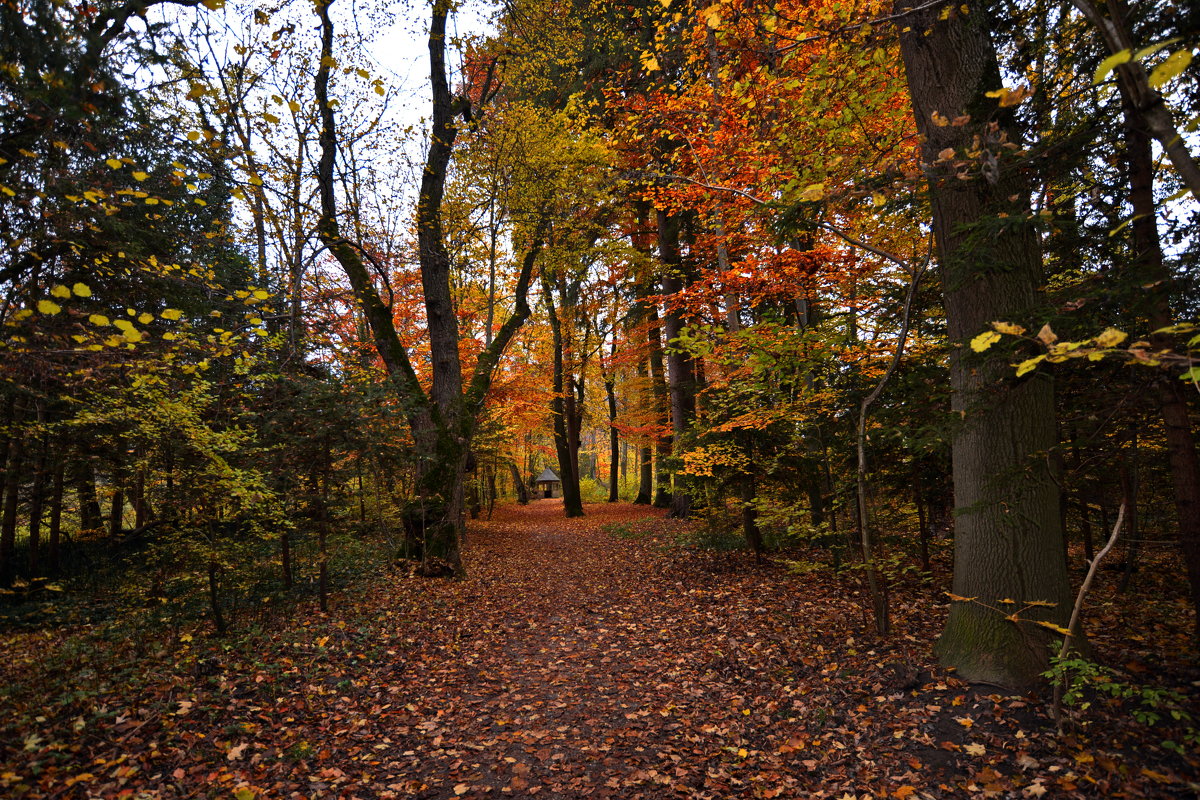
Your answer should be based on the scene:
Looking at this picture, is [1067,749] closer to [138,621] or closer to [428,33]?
[138,621]

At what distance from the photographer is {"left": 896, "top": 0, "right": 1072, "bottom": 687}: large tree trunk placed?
3.81 m

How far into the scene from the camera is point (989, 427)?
400cm

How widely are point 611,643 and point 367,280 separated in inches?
281

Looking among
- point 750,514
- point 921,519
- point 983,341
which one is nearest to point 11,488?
point 750,514

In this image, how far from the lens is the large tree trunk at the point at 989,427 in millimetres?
3807

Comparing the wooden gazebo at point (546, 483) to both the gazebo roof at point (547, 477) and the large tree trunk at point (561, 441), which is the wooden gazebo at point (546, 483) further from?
the large tree trunk at point (561, 441)

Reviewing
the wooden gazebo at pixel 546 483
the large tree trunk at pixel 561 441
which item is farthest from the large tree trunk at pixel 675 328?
the wooden gazebo at pixel 546 483

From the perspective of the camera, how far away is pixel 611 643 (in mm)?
6215

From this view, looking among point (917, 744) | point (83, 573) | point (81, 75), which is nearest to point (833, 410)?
point (917, 744)

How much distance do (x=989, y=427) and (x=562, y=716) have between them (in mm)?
4166

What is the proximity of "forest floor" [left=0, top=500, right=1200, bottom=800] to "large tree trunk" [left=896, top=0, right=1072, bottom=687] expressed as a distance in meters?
0.51

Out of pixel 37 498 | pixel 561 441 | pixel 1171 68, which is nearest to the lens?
pixel 1171 68

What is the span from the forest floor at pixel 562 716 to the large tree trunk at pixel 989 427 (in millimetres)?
508

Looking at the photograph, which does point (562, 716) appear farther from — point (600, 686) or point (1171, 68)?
point (1171, 68)
